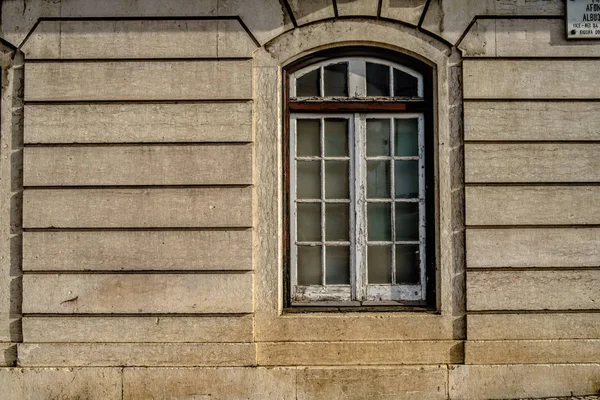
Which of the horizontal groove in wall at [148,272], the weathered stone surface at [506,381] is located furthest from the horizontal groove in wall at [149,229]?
the weathered stone surface at [506,381]

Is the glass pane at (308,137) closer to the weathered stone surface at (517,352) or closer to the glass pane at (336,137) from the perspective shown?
the glass pane at (336,137)

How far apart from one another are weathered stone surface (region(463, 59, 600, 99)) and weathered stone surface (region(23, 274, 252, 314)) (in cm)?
306

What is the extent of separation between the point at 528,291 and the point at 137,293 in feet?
13.0

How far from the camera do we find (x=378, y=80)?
590 centimetres

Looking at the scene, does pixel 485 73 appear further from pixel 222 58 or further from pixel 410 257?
pixel 222 58

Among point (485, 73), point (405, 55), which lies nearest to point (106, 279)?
point (405, 55)

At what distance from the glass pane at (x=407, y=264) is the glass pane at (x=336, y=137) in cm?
119

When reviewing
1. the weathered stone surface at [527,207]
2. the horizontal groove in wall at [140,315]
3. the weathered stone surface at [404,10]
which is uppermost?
the weathered stone surface at [404,10]

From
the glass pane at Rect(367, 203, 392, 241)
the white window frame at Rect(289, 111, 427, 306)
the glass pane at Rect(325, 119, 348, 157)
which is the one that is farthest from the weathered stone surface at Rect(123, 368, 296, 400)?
the glass pane at Rect(325, 119, 348, 157)

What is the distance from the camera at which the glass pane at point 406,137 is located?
233 inches

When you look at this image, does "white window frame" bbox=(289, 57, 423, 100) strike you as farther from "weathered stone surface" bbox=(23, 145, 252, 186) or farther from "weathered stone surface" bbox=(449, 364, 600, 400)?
"weathered stone surface" bbox=(449, 364, 600, 400)

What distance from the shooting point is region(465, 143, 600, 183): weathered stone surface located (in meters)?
5.61

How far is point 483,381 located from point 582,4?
13.0 feet

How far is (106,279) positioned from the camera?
5.63m
